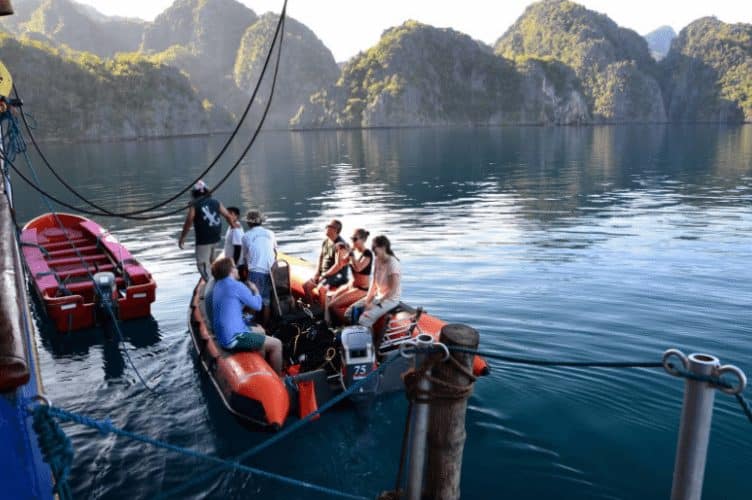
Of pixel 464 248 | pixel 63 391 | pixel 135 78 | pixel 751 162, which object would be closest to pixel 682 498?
pixel 63 391

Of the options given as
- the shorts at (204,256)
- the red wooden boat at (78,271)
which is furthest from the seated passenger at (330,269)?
the red wooden boat at (78,271)

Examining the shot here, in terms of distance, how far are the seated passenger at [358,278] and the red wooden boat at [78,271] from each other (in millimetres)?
3791

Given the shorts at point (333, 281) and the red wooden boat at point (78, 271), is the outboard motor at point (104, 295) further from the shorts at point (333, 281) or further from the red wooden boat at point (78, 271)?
the shorts at point (333, 281)

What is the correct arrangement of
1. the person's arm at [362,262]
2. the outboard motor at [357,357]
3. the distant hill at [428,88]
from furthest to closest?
the distant hill at [428,88] → the person's arm at [362,262] → the outboard motor at [357,357]

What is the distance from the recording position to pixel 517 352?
7984mm

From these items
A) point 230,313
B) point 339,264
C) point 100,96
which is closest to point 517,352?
point 339,264

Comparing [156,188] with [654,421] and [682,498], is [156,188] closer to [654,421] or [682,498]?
[654,421]

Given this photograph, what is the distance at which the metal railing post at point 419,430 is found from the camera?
3133 millimetres

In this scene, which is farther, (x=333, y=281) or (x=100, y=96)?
(x=100, y=96)

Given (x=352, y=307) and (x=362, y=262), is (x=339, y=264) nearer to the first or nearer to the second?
(x=362, y=262)

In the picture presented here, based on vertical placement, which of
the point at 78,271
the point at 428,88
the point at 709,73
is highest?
the point at 709,73

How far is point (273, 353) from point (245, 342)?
0.41 m

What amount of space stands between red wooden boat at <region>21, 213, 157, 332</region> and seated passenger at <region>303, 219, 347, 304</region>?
302 centimetres

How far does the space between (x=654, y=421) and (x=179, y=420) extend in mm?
5785
